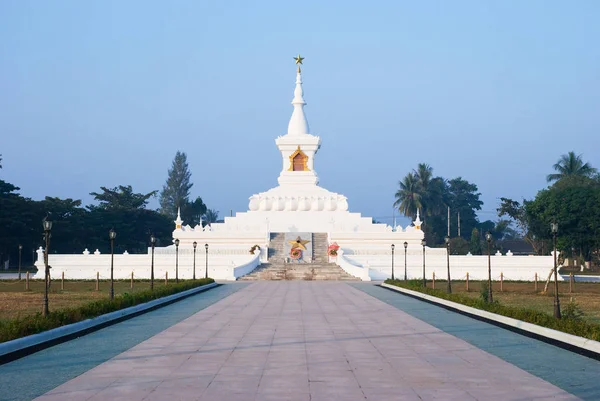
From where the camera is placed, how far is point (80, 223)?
77.9m

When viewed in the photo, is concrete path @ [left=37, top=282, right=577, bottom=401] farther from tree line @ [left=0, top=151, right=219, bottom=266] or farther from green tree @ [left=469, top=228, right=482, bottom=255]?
green tree @ [left=469, top=228, right=482, bottom=255]

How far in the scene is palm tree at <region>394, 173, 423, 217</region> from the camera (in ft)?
362

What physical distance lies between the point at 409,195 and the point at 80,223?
48.0m

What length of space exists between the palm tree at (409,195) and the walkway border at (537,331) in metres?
81.4

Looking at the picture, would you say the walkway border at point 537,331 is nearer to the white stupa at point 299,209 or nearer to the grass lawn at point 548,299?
the grass lawn at point 548,299

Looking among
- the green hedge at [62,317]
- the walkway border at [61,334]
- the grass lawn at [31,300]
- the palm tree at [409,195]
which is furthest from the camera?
the palm tree at [409,195]

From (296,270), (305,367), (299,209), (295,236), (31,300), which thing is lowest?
(305,367)

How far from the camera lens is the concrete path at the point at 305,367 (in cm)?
1181

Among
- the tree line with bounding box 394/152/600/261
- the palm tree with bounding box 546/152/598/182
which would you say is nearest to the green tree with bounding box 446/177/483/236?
the tree line with bounding box 394/152/600/261

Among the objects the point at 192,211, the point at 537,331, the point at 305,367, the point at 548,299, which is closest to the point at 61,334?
the point at 305,367

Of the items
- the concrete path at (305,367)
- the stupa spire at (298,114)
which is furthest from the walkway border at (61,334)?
the stupa spire at (298,114)

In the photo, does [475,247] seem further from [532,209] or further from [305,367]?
[305,367]

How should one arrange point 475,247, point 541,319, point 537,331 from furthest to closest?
point 475,247, point 541,319, point 537,331

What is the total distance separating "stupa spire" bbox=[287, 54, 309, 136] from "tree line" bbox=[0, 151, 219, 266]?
43.8 feet
